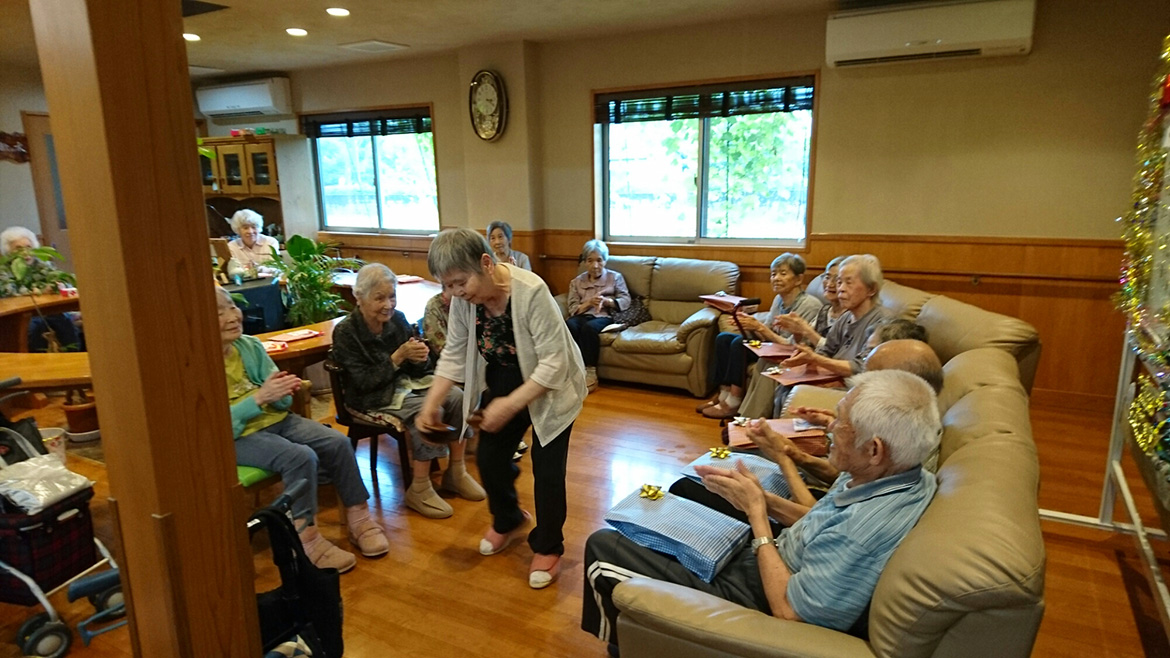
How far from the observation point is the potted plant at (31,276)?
421 cm

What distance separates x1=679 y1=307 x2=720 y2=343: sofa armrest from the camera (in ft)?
14.7

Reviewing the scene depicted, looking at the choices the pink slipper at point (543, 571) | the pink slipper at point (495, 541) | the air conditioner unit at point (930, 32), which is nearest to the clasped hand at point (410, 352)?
the pink slipper at point (495, 541)

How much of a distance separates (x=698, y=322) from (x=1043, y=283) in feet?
7.27

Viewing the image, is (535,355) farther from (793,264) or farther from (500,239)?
(500,239)

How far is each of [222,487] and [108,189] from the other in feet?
1.80

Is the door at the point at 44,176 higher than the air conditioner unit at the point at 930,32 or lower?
lower

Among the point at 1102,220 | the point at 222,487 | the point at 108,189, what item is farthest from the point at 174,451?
the point at 1102,220

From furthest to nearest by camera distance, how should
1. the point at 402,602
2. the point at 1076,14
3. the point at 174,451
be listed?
the point at 1076,14 < the point at 402,602 < the point at 174,451

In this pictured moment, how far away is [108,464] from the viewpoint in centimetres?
119

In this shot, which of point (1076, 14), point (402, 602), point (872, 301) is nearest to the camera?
point (402, 602)

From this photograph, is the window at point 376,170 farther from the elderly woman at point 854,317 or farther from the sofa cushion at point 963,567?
the sofa cushion at point 963,567

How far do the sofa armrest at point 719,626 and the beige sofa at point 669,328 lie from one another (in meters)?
3.16

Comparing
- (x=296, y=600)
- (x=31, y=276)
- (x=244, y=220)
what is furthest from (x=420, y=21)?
(x=296, y=600)

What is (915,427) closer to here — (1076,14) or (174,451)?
(174,451)
